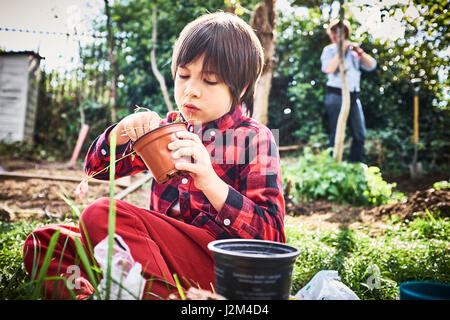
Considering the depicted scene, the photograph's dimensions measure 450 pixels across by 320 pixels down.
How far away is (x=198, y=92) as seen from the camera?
1.38m

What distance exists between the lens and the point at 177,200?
1551 mm

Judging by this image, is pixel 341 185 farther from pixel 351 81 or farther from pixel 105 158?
pixel 105 158

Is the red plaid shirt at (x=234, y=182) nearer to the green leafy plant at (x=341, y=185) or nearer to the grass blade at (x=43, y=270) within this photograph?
the grass blade at (x=43, y=270)

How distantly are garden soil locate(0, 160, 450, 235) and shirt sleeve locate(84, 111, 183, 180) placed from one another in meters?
1.49

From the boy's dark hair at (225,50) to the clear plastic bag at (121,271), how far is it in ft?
2.43

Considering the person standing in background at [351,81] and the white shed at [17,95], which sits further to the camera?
the white shed at [17,95]

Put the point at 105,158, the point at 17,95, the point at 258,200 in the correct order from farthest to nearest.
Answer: the point at 17,95
the point at 105,158
the point at 258,200

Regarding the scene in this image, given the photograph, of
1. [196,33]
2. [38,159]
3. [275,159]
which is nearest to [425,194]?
[275,159]

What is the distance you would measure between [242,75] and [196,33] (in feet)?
0.82

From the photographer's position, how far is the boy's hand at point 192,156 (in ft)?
3.42

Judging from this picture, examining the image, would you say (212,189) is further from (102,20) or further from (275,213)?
(102,20)

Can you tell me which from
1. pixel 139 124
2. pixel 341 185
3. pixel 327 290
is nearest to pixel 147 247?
pixel 139 124

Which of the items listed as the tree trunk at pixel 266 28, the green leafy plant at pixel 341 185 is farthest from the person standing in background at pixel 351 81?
the tree trunk at pixel 266 28

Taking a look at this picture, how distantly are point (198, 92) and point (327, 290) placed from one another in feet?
2.98
